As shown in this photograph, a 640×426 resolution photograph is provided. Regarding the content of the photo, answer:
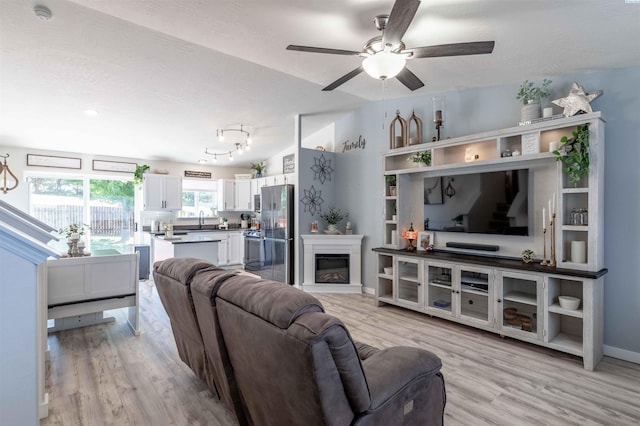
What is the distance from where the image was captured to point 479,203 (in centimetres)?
359

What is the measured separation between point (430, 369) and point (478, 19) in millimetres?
2555

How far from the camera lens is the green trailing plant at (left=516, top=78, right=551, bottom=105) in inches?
123

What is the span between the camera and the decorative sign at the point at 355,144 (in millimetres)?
5198

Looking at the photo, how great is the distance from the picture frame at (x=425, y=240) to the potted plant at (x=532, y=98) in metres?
1.69

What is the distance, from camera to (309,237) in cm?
514

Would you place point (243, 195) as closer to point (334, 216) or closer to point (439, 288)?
point (334, 216)

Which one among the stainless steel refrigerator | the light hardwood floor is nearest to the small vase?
the light hardwood floor

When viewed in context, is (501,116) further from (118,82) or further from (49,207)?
(49,207)

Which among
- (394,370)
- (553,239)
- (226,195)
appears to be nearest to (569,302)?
(553,239)

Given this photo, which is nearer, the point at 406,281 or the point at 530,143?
the point at 530,143

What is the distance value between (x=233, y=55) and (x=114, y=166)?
174 inches

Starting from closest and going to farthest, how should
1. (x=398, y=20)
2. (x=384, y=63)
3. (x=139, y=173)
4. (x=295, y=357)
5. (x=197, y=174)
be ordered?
(x=295, y=357) < (x=398, y=20) < (x=384, y=63) < (x=139, y=173) < (x=197, y=174)

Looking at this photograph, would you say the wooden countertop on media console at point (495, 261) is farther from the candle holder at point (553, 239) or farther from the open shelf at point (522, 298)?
the open shelf at point (522, 298)

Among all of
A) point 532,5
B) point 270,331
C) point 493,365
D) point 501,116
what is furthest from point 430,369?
point 501,116
